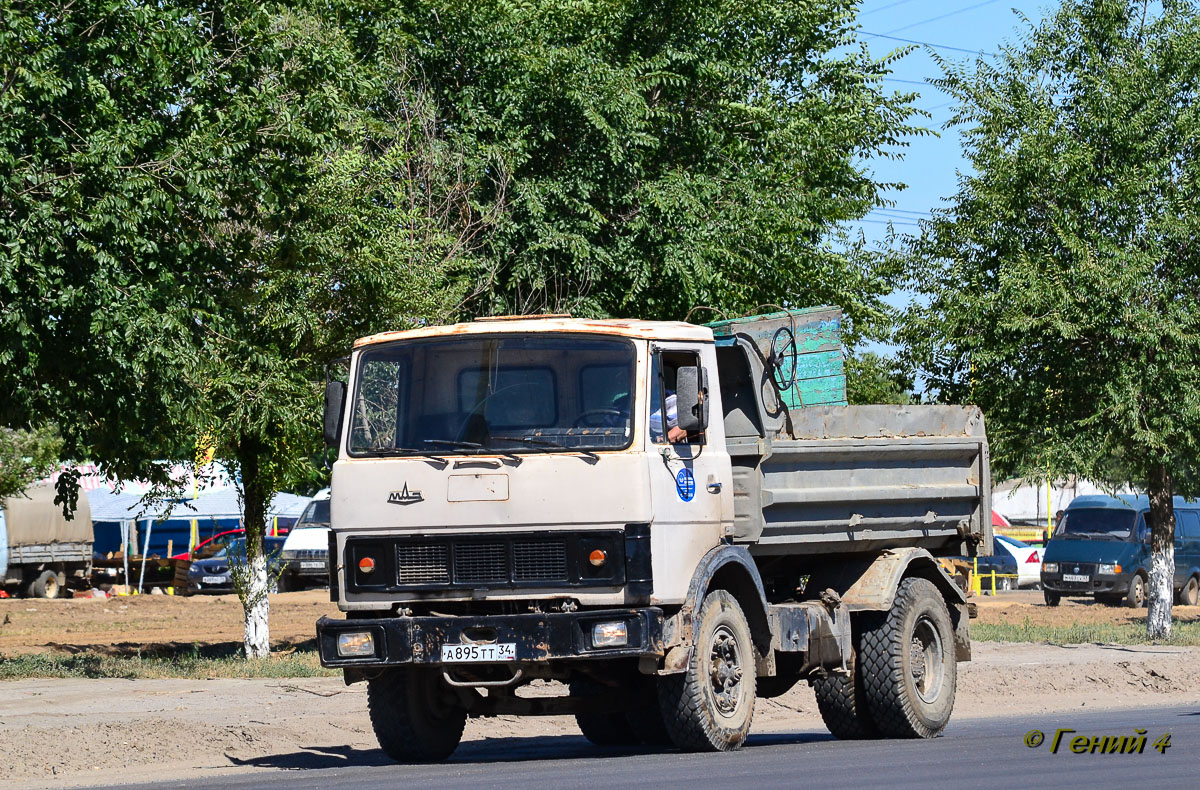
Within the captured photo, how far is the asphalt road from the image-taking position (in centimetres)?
870

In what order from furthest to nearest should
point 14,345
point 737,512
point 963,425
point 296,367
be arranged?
1. point 296,367
2. point 14,345
3. point 963,425
4. point 737,512

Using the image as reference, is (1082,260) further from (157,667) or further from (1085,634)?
(157,667)

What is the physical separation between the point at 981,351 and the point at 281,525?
31854 millimetres

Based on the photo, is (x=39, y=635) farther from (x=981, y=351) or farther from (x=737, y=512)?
(x=737, y=512)

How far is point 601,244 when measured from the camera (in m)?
22.5

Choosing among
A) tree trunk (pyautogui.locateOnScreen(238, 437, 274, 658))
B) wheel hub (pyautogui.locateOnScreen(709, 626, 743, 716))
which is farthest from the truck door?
tree trunk (pyautogui.locateOnScreen(238, 437, 274, 658))

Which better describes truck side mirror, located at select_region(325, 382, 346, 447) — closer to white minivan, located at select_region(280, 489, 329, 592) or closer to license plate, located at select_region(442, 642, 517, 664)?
license plate, located at select_region(442, 642, 517, 664)

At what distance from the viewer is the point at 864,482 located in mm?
11805

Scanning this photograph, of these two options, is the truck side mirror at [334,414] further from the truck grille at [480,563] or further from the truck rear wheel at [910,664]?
the truck rear wheel at [910,664]

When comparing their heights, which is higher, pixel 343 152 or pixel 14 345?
pixel 343 152

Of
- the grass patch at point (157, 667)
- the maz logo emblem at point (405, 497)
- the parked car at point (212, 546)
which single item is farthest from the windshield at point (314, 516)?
the maz logo emblem at point (405, 497)

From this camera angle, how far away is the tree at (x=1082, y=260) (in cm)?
2128

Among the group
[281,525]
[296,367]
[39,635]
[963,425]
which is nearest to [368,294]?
[296,367]

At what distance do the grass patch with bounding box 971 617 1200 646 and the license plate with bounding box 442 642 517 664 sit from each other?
48.5ft
